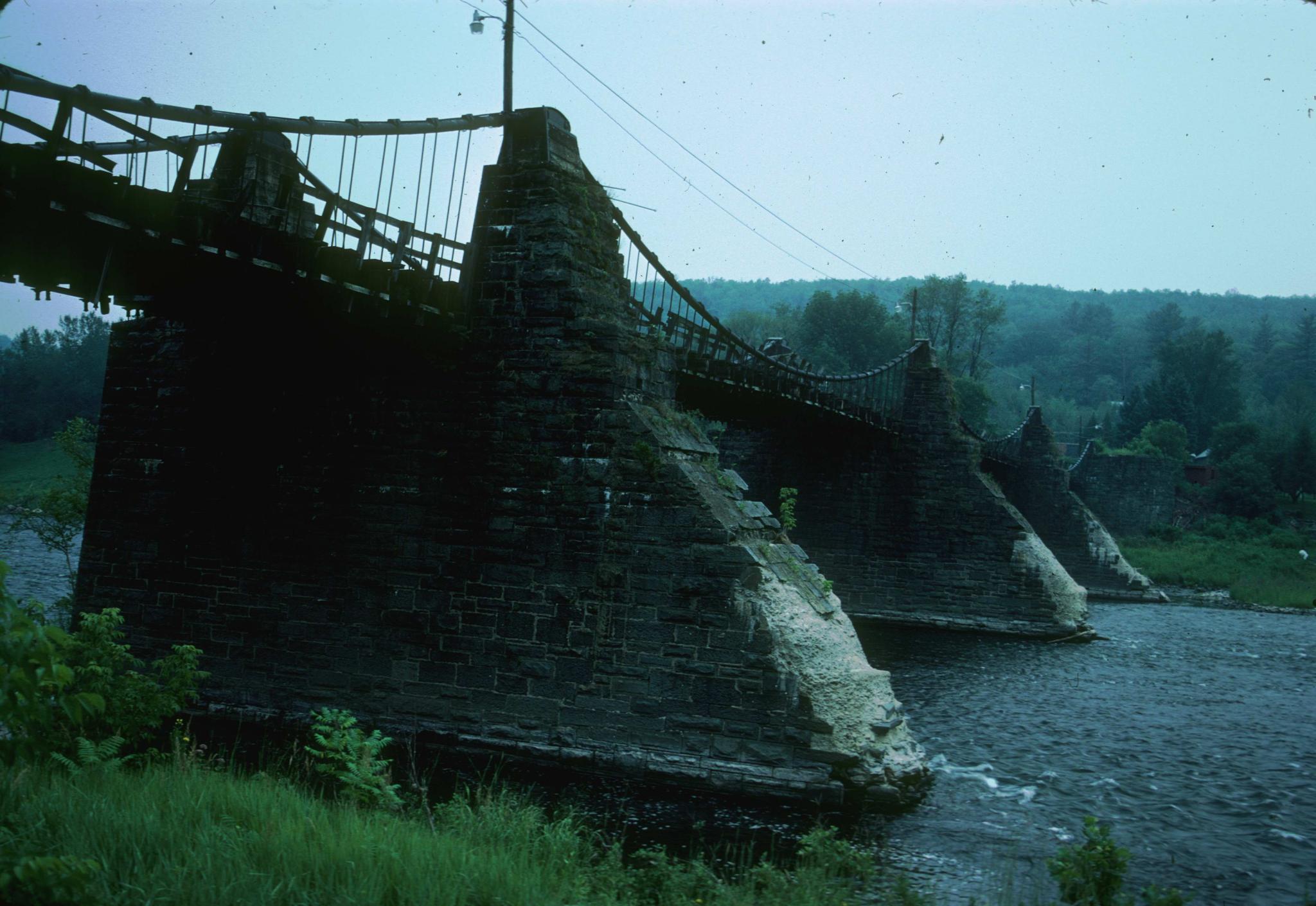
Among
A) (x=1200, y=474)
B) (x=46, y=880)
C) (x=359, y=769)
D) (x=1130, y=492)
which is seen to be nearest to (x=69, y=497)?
(x=359, y=769)

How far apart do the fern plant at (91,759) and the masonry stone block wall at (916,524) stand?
1913 cm

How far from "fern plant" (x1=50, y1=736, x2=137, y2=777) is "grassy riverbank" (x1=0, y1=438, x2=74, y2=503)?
1300 inches

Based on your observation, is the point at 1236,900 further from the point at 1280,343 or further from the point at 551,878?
the point at 1280,343

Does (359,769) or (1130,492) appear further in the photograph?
(1130,492)

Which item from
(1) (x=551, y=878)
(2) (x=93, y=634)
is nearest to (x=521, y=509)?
(2) (x=93, y=634)

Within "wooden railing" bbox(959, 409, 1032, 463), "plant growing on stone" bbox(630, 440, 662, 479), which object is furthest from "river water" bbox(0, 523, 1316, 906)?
"wooden railing" bbox(959, 409, 1032, 463)

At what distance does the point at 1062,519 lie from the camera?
36594 mm

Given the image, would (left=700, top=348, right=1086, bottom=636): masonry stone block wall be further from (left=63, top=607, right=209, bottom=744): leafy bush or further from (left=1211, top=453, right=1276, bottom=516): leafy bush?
(left=1211, top=453, right=1276, bottom=516): leafy bush

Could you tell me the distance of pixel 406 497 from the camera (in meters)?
10.7

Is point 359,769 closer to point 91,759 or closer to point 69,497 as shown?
point 91,759

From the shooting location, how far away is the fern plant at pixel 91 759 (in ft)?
19.9

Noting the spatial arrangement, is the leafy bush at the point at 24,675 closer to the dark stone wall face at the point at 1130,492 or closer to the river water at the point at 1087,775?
the river water at the point at 1087,775

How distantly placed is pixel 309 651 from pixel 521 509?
9.56 feet

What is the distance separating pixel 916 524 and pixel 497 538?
17216mm
